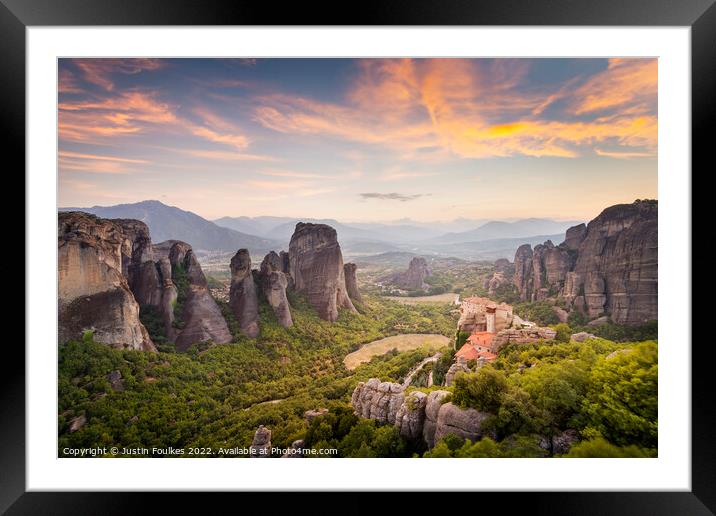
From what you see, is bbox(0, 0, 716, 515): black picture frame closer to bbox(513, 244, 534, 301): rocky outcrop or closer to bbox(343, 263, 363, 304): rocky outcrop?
bbox(513, 244, 534, 301): rocky outcrop

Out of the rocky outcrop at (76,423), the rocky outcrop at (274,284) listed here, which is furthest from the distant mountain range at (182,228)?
the rocky outcrop at (76,423)

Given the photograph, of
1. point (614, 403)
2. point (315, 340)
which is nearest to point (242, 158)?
point (315, 340)

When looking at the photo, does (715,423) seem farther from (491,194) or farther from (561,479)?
(491,194)

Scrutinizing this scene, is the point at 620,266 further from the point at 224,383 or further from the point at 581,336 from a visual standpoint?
the point at 224,383

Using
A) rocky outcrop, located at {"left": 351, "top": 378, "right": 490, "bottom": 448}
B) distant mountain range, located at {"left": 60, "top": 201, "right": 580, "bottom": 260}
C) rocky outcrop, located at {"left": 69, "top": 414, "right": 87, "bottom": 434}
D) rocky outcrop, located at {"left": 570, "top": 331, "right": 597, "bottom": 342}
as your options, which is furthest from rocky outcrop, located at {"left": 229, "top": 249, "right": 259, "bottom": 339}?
rocky outcrop, located at {"left": 570, "top": 331, "right": 597, "bottom": 342}

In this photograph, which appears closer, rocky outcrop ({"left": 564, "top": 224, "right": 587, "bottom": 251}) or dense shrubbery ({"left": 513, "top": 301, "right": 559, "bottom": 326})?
Answer: rocky outcrop ({"left": 564, "top": 224, "right": 587, "bottom": 251})
